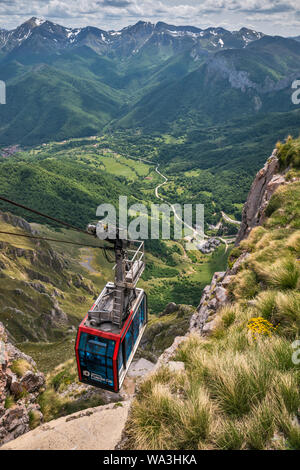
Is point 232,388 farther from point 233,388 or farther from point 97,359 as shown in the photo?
point 97,359

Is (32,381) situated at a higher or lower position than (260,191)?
lower

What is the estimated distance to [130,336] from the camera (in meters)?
17.1

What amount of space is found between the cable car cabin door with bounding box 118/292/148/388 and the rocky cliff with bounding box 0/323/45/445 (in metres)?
10.3

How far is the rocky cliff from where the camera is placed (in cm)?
2031

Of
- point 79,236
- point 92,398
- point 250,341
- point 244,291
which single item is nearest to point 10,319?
point 92,398

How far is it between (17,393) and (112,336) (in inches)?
515

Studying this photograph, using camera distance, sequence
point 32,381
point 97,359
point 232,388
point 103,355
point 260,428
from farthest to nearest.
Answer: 1. point 32,381
2. point 97,359
3. point 103,355
4. point 232,388
5. point 260,428

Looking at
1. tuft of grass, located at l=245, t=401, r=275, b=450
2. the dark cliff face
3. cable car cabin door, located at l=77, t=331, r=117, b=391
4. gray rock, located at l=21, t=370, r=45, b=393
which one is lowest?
gray rock, located at l=21, t=370, r=45, b=393

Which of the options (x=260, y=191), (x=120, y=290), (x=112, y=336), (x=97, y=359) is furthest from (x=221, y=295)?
(x=260, y=191)

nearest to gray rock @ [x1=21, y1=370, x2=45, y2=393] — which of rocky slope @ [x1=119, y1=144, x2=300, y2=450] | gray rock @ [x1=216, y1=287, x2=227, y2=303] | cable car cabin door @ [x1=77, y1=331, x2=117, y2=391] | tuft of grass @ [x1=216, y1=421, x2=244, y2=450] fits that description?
cable car cabin door @ [x1=77, y1=331, x2=117, y2=391]

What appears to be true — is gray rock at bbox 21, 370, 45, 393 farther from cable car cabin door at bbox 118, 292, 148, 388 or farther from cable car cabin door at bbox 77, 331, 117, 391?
cable car cabin door at bbox 118, 292, 148, 388

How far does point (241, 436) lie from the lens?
6352 mm

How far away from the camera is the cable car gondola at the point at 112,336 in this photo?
50.6 ft
